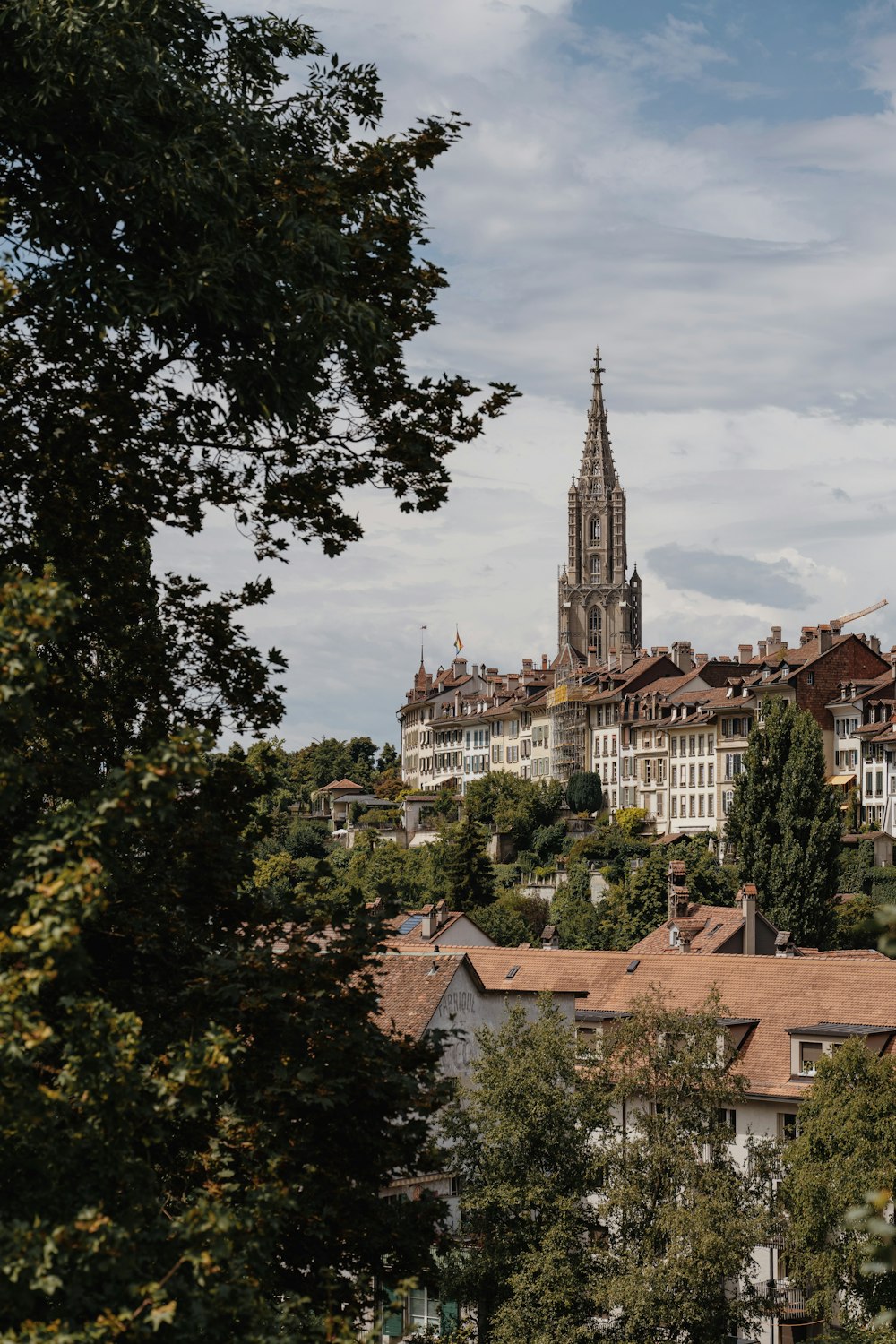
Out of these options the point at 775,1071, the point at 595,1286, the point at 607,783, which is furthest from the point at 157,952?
the point at 607,783

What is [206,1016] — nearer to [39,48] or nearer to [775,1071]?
[39,48]

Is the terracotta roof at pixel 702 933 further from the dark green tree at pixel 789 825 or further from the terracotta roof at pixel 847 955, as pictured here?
the dark green tree at pixel 789 825

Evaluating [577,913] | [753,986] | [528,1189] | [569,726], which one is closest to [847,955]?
[753,986]

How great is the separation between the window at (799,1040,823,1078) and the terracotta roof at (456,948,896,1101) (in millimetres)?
435

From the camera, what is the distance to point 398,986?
4519 centimetres

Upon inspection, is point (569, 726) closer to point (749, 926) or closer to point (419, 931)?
point (419, 931)

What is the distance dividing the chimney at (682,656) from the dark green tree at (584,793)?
1166 centimetres

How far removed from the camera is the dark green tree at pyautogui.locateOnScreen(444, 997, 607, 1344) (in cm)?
3625

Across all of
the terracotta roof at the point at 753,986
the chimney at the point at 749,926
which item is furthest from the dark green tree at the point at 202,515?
the chimney at the point at 749,926

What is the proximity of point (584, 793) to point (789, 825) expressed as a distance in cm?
5155

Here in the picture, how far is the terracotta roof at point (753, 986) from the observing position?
50031mm

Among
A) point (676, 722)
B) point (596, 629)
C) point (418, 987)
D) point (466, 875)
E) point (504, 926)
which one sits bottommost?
point (418, 987)

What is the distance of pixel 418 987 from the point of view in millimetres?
44781

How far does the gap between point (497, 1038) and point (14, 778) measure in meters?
32.2
